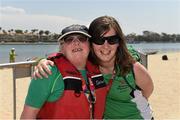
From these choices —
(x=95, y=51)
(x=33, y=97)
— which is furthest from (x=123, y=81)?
(x=33, y=97)

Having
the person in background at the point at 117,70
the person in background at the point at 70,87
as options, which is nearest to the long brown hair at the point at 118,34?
the person in background at the point at 117,70

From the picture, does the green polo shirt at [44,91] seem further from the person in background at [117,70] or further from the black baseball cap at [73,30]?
the person in background at [117,70]

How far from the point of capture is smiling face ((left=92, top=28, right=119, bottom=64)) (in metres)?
2.86

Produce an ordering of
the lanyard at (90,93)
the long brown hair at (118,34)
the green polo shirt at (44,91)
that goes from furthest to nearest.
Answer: the long brown hair at (118,34)
the lanyard at (90,93)
the green polo shirt at (44,91)

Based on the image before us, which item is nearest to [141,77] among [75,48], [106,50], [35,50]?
[106,50]

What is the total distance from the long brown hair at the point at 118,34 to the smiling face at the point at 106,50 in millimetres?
31

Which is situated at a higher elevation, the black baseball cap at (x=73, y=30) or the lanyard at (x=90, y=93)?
the black baseball cap at (x=73, y=30)

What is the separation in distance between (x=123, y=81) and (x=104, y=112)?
320mm

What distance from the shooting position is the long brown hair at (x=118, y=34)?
9.30ft

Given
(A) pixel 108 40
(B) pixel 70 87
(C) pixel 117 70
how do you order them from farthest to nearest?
(C) pixel 117 70
(A) pixel 108 40
(B) pixel 70 87

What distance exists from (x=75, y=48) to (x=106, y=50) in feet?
1.31

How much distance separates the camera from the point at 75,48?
2.59 meters

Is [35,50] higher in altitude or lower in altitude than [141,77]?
lower

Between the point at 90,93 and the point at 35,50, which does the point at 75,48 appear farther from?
the point at 35,50
